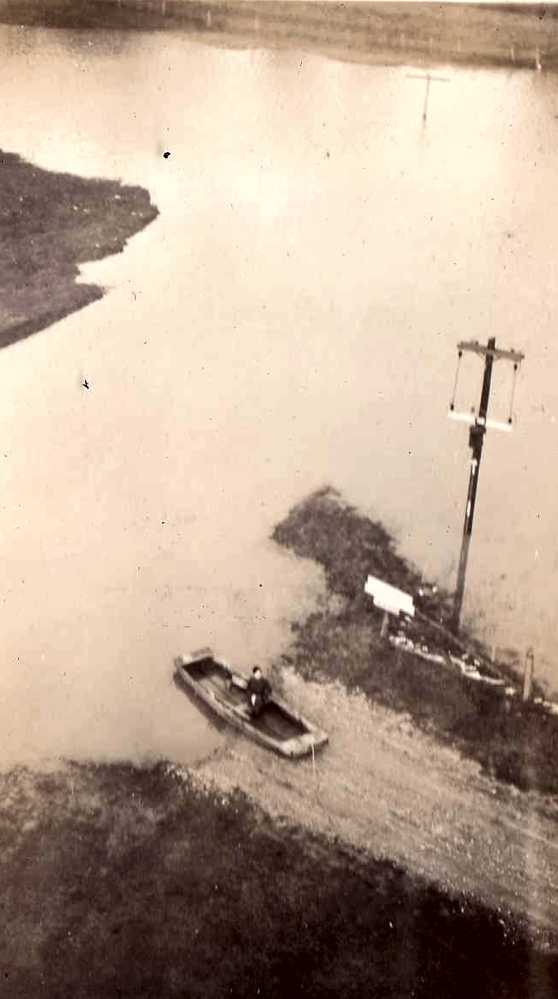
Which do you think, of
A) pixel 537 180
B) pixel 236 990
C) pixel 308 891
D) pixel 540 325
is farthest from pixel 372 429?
pixel 537 180

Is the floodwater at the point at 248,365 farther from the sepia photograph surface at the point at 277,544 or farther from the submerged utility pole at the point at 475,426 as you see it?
the submerged utility pole at the point at 475,426

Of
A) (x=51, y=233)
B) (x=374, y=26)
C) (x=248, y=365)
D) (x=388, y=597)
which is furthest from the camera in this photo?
(x=374, y=26)

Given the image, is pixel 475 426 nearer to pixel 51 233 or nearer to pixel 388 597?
pixel 388 597

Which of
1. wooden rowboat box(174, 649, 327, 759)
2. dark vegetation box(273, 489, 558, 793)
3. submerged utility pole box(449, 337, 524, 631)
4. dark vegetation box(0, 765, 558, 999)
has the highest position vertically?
submerged utility pole box(449, 337, 524, 631)

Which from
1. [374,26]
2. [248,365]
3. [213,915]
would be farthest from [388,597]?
[374,26]

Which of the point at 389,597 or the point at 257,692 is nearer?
the point at 257,692

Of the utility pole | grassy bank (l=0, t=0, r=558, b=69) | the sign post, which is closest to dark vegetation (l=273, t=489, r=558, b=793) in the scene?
the sign post

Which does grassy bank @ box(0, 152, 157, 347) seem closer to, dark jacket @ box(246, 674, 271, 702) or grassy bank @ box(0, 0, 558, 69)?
dark jacket @ box(246, 674, 271, 702)
